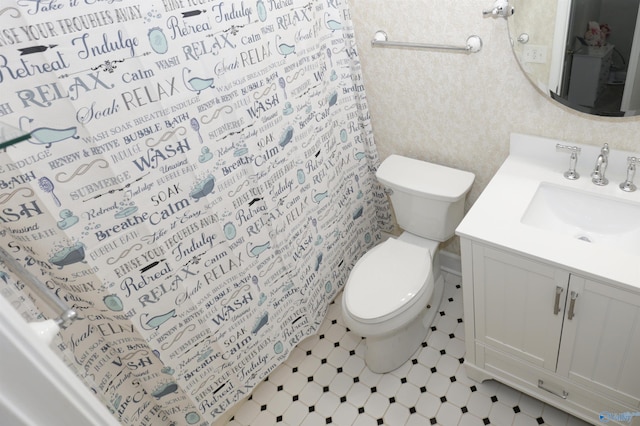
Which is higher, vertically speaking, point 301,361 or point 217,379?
point 217,379

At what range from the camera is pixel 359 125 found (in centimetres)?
204

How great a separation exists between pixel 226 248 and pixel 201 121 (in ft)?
1.53

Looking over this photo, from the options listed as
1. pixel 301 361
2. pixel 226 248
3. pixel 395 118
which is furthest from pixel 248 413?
pixel 395 118

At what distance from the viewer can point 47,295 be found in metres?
0.74

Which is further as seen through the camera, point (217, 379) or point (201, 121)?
point (217, 379)

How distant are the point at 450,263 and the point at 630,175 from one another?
1.05m

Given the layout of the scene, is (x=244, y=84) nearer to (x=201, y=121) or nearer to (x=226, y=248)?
(x=201, y=121)

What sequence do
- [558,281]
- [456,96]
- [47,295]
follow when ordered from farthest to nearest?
1. [456,96]
2. [558,281]
3. [47,295]

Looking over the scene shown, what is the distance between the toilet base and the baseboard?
41cm

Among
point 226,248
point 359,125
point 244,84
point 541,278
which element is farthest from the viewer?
point 359,125

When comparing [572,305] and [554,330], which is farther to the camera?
[554,330]

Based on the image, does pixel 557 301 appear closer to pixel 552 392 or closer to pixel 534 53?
pixel 552 392

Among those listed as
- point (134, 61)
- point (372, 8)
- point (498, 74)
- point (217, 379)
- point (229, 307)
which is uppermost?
point (134, 61)

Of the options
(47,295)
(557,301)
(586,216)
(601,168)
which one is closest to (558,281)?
(557,301)
